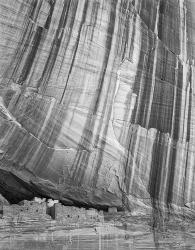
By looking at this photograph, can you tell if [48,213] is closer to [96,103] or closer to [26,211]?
[26,211]

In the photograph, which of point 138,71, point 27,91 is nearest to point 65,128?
point 27,91

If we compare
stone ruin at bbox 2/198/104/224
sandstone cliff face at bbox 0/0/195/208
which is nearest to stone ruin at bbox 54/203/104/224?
stone ruin at bbox 2/198/104/224

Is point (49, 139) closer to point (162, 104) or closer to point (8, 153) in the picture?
point (8, 153)

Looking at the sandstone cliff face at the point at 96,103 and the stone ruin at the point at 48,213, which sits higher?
the sandstone cliff face at the point at 96,103

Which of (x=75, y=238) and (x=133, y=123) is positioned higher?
(x=133, y=123)

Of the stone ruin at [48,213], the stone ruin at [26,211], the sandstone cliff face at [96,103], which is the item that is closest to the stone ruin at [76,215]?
the stone ruin at [48,213]

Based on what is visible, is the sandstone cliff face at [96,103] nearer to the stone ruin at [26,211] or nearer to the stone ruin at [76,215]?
the stone ruin at [76,215]

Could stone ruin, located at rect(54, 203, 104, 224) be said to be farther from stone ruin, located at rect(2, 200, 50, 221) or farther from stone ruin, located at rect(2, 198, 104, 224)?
stone ruin, located at rect(2, 200, 50, 221)

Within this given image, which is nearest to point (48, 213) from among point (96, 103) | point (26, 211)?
point (26, 211)
